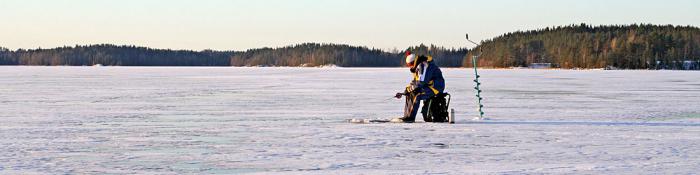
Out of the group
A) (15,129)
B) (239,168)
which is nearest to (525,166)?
(239,168)

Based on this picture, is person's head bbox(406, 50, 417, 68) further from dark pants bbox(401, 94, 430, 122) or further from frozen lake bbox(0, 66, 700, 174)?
frozen lake bbox(0, 66, 700, 174)

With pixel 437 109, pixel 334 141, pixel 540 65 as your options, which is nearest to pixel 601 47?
pixel 540 65

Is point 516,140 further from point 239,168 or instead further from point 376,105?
point 376,105

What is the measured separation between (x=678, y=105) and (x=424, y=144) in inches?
388

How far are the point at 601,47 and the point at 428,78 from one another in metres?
147

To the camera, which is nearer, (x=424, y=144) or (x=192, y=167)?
(x=192, y=167)

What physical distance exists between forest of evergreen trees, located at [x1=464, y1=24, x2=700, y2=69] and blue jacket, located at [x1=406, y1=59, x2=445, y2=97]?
12668cm

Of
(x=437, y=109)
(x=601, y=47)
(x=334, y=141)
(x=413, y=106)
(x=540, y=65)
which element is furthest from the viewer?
(x=540, y=65)

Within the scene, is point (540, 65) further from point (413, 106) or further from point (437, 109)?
point (413, 106)

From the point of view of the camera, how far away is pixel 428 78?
493 inches

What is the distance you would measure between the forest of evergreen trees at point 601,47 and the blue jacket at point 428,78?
126678 mm

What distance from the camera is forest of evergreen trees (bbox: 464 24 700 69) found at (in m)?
137

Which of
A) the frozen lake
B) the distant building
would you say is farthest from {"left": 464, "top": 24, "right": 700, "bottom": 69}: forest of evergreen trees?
the frozen lake

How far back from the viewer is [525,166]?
7695 millimetres
